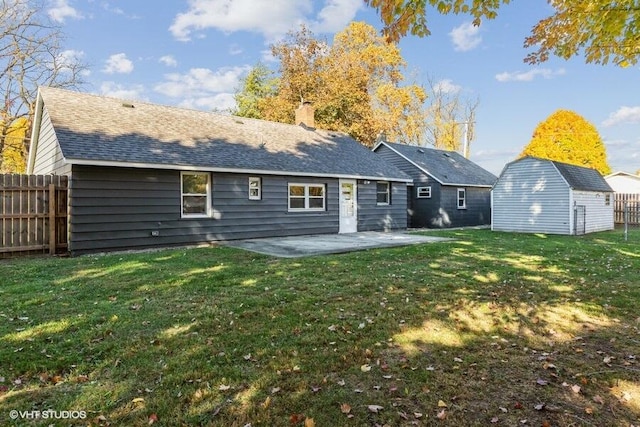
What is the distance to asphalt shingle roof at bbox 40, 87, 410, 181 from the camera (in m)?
10.9

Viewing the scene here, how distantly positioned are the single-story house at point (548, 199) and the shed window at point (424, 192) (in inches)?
127

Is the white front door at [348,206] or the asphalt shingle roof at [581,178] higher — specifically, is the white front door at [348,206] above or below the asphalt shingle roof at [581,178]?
below

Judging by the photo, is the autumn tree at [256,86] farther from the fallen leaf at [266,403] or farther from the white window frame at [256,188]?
the fallen leaf at [266,403]

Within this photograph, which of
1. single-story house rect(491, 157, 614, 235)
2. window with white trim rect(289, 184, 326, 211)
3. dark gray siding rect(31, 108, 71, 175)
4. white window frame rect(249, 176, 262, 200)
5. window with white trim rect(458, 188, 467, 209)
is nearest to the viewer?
dark gray siding rect(31, 108, 71, 175)

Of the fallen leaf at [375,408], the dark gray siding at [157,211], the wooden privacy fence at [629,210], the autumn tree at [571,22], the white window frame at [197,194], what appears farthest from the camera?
the wooden privacy fence at [629,210]

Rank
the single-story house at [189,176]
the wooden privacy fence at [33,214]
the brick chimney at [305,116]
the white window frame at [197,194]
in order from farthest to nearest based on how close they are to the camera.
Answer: the brick chimney at [305,116] → the white window frame at [197,194] → the single-story house at [189,176] → the wooden privacy fence at [33,214]

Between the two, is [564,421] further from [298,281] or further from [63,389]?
[298,281]

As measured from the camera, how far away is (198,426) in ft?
8.46

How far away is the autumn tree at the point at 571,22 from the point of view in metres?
4.47

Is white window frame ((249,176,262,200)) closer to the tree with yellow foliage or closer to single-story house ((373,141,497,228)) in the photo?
single-story house ((373,141,497,228))

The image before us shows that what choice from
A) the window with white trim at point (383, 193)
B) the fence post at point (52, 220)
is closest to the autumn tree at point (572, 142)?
the window with white trim at point (383, 193)

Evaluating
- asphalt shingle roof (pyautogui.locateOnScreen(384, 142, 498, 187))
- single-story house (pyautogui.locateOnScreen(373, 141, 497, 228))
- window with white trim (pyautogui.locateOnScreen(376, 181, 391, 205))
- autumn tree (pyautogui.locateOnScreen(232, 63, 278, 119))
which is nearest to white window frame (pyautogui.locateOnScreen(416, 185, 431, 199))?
single-story house (pyautogui.locateOnScreen(373, 141, 497, 228))

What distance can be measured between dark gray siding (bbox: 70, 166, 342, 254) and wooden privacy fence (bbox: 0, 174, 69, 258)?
1.93 feet

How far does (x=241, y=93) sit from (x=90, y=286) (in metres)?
32.3
